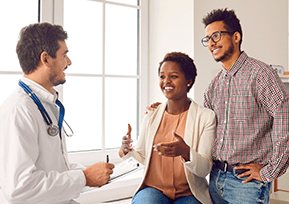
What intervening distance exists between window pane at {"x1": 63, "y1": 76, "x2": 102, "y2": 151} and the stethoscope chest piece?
1.29 metres

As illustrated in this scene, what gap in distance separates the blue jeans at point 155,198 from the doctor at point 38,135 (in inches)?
13.6

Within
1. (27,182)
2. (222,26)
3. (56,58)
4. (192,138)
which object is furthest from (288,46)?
(27,182)

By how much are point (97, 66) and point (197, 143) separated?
4.62ft

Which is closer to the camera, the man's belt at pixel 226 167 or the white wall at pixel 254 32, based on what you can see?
the man's belt at pixel 226 167

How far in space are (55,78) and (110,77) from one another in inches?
55.3

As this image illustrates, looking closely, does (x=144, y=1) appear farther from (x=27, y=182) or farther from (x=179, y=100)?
(x=27, y=182)

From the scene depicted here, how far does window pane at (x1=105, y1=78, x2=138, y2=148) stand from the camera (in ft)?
9.62

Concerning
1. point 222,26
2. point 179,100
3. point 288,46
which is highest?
point 288,46

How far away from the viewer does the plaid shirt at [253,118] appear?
1.55 metres

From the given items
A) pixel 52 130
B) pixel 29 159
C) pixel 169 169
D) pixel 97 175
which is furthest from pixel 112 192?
pixel 29 159

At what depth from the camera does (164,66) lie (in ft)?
6.30

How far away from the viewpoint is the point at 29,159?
1.23 meters

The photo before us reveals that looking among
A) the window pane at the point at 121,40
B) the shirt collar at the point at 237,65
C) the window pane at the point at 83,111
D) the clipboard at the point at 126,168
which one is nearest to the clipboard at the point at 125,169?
the clipboard at the point at 126,168

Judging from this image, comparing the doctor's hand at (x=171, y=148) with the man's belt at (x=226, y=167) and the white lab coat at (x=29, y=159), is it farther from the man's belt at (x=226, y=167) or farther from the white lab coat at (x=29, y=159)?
the white lab coat at (x=29, y=159)
